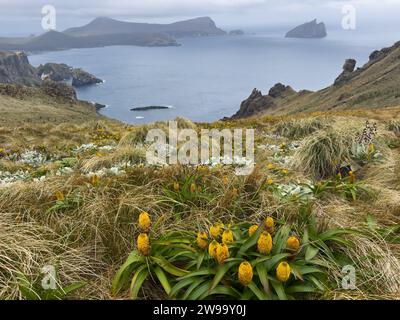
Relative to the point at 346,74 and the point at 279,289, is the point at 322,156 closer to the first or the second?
the point at 279,289

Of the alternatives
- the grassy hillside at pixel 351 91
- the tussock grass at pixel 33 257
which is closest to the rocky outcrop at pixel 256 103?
the grassy hillside at pixel 351 91

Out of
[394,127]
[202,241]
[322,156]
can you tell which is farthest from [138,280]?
[394,127]

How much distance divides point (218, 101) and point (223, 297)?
14803 cm

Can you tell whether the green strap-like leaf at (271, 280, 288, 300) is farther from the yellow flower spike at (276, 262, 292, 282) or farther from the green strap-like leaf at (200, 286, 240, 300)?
the green strap-like leaf at (200, 286, 240, 300)

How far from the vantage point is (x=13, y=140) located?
12.9 metres

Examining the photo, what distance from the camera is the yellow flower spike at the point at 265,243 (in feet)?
11.0

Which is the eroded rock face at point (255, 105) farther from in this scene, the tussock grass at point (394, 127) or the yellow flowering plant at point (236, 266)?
the yellow flowering plant at point (236, 266)

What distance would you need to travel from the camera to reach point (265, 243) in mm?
3352

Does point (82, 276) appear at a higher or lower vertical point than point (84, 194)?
lower

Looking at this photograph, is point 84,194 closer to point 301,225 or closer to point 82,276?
point 82,276

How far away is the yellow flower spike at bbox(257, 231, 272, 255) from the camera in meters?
3.35

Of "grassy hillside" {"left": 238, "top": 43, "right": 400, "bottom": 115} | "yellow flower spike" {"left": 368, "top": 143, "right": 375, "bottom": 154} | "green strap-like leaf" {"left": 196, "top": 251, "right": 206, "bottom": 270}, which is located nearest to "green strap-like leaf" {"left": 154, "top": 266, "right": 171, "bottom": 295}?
"green strap-like leaf" {"left": 196, "top": 251, "right": 206, "bottom": 270}

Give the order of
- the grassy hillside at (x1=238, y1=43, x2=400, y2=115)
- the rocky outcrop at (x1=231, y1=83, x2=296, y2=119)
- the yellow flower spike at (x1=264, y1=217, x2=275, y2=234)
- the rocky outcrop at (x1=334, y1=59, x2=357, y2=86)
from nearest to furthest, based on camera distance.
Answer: the yellow flower spike at (x1=264, y1=217, x2=275, y2=234) → the grassy hillside at (x1=238, y1=43, x2=400, y2=115) → the rocky outcrop at (x1=334, y1=59, x2=357, y2=86) → the rocky outcrop at (x1=231, y1=83, x2=296, y2=119)
